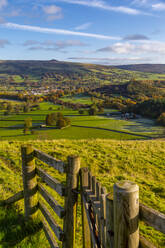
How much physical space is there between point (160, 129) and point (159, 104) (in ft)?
93.1

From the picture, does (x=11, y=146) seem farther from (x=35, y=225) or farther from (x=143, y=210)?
(x=143, y=210)

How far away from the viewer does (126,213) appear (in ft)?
6.86

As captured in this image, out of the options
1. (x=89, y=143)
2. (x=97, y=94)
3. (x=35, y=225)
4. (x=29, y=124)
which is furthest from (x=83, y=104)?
(x=35, y=225)

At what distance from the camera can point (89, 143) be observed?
15211mm

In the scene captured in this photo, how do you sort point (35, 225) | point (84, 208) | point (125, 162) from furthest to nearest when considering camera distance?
point (125, 162), point (35, 225), point (84, 208)

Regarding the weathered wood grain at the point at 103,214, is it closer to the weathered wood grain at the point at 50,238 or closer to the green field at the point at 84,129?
the weathered wood grain at the point at 50,238

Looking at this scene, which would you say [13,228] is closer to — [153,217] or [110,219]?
[110,219]

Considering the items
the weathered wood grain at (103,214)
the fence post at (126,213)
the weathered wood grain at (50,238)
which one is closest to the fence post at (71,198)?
the weathered wood grain at (50,238)

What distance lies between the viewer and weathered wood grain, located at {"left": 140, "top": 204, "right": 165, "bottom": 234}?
1926 mm

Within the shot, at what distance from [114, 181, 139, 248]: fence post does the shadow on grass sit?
298cm

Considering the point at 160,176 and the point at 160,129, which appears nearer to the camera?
the point at 160,176

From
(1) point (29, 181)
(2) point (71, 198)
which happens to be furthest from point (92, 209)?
(1) point (29, 181)

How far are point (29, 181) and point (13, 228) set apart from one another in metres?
1.07

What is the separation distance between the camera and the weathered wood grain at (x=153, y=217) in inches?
75.8
